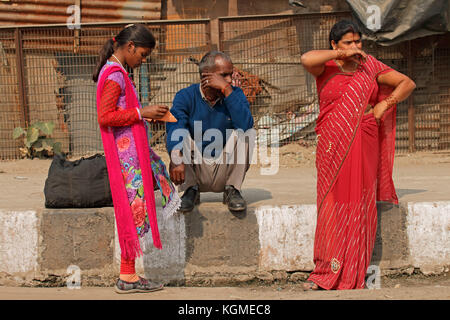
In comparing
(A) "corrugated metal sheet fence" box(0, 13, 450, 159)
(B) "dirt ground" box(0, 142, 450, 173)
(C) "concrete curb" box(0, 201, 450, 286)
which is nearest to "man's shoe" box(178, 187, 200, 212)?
(C) "concrete curb" box(0, 201, 450, 286)

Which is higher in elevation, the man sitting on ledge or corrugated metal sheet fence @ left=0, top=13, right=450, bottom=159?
corrugated metal sheet fence @ left=0, top=13, right=450, bottom=159

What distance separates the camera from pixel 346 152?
381cm

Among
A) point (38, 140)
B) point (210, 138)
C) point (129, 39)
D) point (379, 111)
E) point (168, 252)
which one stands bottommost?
point (168, 252)

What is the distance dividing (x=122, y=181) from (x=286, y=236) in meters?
1.43

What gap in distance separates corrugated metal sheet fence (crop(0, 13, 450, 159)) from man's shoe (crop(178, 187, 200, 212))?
444 centimetres

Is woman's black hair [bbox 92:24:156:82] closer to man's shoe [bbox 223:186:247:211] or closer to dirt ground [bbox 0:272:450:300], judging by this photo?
man's shoe [bbox 223:186:247:211]

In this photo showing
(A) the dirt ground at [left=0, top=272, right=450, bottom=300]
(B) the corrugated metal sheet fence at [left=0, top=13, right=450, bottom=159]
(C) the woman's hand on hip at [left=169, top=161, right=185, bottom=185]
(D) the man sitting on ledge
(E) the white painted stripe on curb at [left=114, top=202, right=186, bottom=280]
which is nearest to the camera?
(A) the dirt ground at [left=0, top=272, right=450, bottom=300]

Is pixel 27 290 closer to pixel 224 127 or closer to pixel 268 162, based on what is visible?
pixel 224 127

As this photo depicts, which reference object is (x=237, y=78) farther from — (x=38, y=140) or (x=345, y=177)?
(x=345, y=177)

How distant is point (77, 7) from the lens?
9.13 metres

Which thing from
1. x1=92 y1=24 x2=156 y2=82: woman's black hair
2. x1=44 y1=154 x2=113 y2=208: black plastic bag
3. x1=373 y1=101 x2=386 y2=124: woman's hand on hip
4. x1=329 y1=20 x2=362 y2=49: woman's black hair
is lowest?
x1=44 y1=154 x2=113 y2=208: black plastic bag

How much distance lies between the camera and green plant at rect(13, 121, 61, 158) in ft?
27.6

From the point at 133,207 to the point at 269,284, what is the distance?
1.35 metres

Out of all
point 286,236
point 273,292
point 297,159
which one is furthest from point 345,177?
point 297,159
